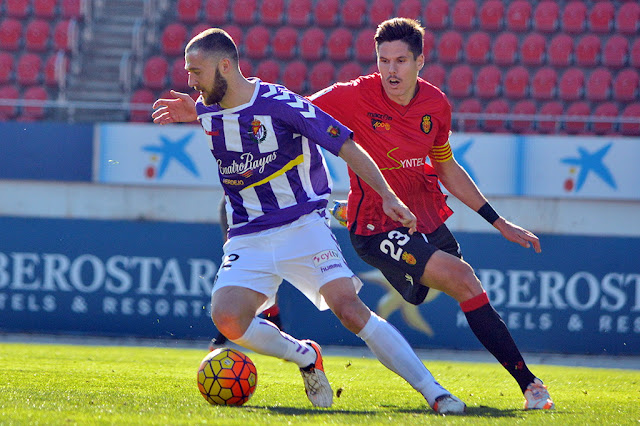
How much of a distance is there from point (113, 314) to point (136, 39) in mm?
5638

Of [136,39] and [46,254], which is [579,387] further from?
[136,39]

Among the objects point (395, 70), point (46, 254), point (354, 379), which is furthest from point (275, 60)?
point (395, 70)

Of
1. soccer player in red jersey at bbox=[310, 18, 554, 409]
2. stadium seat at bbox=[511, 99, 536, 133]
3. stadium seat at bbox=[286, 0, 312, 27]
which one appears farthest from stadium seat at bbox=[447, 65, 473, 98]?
soccer player in red jersey at bbox=[310, 18, 554, 409]

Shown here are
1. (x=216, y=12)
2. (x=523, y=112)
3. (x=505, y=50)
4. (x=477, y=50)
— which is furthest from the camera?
(x=216, y=12)

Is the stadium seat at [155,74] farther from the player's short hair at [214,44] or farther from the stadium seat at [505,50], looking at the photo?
the player's short hair at [214,44]

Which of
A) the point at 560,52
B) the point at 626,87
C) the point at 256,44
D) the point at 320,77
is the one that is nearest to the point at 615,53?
the point at 626,87

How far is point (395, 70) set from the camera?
17.3 ft

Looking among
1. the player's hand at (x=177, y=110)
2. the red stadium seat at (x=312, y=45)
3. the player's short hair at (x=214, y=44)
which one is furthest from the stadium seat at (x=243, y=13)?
the player's short hair at (x=214, y=44)

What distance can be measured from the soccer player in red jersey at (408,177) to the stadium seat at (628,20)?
1051 centimetres

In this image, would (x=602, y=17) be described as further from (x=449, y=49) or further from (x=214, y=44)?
(x=214, y=44)

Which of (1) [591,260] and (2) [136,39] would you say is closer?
(1) [591,260]

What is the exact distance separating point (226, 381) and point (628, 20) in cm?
1221

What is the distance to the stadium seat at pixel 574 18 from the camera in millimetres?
15031

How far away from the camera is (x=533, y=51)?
1466cm
